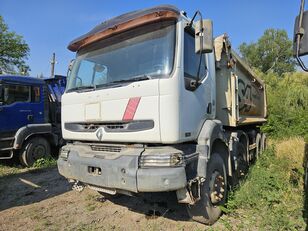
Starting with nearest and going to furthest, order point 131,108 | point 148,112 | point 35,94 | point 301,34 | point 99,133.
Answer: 1. point 301,34
2. point 148,112
3. point 131,108
4. point 99,133
5. point 35,94

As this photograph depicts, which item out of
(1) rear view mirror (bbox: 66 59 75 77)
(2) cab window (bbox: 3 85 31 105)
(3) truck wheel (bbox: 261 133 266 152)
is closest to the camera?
(1) rear view mirror (bbox: 66 59 75 77)

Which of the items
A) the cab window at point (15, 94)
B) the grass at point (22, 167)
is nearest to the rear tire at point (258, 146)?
the grass at point (22, 167)

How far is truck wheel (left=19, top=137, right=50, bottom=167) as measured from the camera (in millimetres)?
7496

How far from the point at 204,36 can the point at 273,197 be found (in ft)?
8.84

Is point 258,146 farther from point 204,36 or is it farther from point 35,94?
A: point 35,94

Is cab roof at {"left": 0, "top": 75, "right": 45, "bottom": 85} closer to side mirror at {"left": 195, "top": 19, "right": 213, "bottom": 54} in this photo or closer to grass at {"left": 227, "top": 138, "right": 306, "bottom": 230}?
side mirror at {"left": 195, "top": 19, "right": 213, "bottom": 54}

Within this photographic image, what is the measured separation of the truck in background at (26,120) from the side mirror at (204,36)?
5601 mm

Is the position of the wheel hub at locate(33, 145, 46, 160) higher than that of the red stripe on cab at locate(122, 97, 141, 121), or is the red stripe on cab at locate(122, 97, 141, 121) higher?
the red stripe on cab at locate(122, 97, 141, 121)

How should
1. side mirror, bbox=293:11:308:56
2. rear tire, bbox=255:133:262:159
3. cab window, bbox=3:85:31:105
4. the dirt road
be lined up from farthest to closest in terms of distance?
cab window, bbox=3:85:31:105, rear tire, bbox=255:133:262:159, the dirt road, side mirror, bbox=293:11:308:56

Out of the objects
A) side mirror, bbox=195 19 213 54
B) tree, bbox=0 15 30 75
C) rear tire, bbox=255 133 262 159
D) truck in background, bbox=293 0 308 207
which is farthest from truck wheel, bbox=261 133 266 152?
tree, bbox=0 15 30 75

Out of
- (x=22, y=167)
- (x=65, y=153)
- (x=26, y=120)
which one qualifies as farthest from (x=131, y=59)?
(x=22, y=167)

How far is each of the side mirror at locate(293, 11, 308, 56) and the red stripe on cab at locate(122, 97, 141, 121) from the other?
1681 mm

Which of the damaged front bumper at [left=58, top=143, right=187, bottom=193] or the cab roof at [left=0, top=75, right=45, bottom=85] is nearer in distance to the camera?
the damaged front bumper at [left=58, top=143, right=187, bottom=193]

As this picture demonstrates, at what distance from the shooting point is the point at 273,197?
423 cm
